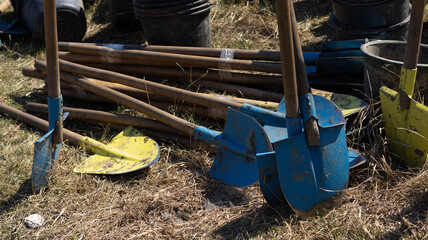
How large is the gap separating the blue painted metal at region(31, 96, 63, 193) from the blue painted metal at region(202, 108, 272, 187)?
1.06m

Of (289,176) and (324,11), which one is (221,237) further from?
(324,11)

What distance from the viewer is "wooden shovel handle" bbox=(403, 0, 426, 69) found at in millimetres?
2643

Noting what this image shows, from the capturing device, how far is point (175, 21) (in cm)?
479

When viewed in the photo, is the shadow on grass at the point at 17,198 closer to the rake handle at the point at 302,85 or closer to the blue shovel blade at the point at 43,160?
the blue shovel blade at the point at 43,160

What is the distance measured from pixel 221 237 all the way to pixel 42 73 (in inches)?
115

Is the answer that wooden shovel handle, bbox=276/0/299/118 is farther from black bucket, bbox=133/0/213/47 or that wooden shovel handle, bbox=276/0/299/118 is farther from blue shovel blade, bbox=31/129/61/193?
black bucket, bbox=133/0/213/47

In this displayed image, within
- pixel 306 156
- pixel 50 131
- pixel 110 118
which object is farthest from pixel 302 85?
pixel 110 118

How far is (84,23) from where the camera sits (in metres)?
5.97

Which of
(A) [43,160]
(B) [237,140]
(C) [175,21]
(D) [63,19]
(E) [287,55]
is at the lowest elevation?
(A) [43,160]

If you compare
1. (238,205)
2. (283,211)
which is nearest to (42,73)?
(238,205)

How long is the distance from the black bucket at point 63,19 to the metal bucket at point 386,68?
151 inches

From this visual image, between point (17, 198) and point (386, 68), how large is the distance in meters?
2.67

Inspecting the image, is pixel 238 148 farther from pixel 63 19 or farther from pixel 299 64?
pixel 63 19

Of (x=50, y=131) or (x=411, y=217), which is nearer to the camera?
(x=411, y=217)
